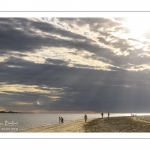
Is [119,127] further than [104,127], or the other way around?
[104,127]

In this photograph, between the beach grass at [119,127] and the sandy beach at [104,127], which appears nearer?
the beach grass at [119,127]

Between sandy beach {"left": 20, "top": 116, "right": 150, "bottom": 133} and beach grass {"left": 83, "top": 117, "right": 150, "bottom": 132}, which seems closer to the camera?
beach grass {"left": 83, "top": 117, "right": 150, "bottom": 132}
